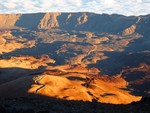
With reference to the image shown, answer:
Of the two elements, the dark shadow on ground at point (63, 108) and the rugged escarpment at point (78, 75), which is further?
the rugged escarpment at point (78, 75)

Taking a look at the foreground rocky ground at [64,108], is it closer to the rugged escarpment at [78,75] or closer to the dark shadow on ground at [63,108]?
the dark shadow on ground at [63,108]

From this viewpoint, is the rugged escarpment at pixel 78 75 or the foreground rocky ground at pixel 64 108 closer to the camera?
the foreground rocky ground at pixel 64 108

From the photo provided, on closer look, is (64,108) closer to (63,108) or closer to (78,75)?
(63,108)

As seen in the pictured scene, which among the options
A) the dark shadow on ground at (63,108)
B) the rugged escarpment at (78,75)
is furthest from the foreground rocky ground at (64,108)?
the rugged escarpment at (78,75)

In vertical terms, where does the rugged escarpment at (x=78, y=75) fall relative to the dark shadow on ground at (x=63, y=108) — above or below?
below

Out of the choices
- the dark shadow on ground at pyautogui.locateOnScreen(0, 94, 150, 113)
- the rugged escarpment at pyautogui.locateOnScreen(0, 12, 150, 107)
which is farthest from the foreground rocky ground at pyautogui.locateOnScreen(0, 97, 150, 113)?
the rugged escarpment at pyautogui.locateOnScreen(0, 12, 150, 107)

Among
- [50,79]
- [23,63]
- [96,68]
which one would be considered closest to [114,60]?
[96,68]

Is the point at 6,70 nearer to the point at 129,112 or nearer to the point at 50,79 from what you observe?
the point at 50,79

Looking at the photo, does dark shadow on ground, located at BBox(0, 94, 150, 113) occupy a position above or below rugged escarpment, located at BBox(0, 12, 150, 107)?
above

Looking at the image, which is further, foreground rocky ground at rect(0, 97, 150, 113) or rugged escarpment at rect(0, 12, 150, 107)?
rugged escarpment at rect(0, 12, 150, 107)

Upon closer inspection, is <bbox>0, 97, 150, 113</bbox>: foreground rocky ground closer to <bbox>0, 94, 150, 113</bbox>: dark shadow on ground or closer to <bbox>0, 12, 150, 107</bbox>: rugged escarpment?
<bbox>0, 94, 150, 113</bbox>: dark shadow on ground

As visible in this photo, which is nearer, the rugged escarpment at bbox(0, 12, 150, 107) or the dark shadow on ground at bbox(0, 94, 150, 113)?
the dark shadow on ground at bbox(0, 94, 150, 113)
